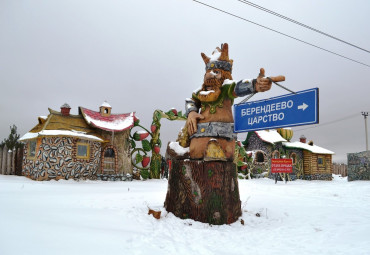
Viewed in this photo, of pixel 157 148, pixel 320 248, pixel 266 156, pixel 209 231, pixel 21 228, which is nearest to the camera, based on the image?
pixel 21 228

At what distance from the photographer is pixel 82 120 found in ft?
49.7

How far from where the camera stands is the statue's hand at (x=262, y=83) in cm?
471

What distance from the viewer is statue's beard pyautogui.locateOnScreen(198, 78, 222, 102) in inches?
208

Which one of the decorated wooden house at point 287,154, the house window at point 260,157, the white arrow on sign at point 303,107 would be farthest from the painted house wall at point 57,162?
the house window at point 260,157

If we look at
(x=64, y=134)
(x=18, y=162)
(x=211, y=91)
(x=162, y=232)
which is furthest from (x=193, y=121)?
(x=18, y=162)

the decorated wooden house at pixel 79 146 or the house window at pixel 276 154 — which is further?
the house window at pixel 276 154

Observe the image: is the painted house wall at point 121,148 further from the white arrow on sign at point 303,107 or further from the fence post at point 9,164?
the white arrow on sign at point 303,107

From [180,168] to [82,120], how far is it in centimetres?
1143

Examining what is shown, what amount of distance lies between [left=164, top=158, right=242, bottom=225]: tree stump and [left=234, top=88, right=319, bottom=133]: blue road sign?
0.91m

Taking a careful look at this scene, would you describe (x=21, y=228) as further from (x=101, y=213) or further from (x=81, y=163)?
(x=81, y=163)

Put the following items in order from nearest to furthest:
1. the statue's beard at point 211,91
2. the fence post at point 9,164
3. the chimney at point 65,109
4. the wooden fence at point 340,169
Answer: the statue's beard at point 211,91
the chimney at point 65,109
the fence post at point 9,164
the wooden fence at point 340,169

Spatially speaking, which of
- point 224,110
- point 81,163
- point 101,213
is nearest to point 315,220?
point 224,110

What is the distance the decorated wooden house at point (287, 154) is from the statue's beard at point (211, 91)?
1579 cm

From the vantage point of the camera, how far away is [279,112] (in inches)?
185
